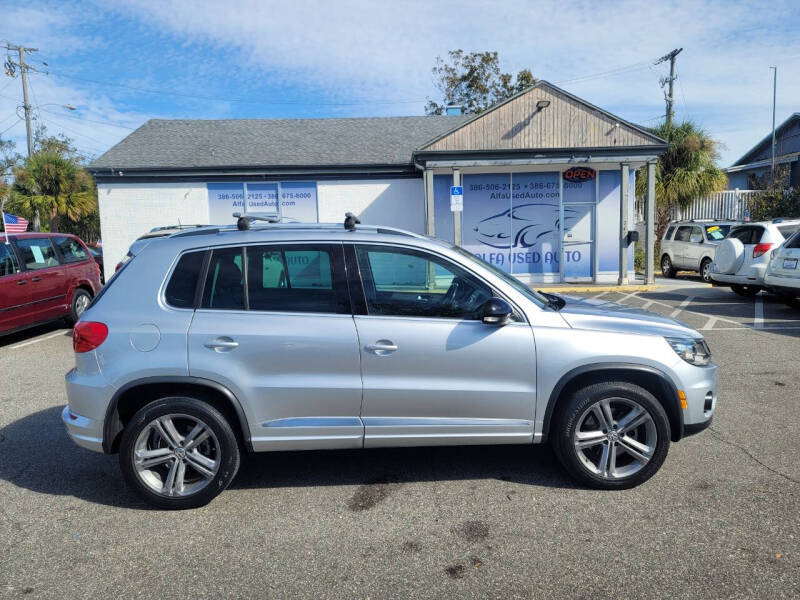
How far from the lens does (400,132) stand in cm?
1995

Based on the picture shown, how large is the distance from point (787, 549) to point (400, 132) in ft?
59.6

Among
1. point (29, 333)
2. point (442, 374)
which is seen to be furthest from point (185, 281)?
point (29, 333)

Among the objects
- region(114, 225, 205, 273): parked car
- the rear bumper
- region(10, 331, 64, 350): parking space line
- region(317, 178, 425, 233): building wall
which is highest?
region(317, 178, 425, 233): building wall

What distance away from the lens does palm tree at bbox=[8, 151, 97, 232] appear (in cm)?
2186

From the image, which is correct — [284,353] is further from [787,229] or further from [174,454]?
[787,229]

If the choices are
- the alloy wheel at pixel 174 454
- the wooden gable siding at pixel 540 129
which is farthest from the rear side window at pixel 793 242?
the alloy wheel at pixel 174 454

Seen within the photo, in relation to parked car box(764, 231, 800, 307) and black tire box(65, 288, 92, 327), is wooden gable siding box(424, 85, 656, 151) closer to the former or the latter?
parked car box(764, 231, 800, 307)

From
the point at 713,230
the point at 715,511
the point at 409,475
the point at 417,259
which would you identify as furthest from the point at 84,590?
the point at 713,230

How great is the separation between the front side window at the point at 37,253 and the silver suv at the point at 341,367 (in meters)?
6.86

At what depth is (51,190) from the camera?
2219 centimetres

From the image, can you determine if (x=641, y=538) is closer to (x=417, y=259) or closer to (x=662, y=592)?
(x=662, y=592)

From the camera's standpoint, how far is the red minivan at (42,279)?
9.14m

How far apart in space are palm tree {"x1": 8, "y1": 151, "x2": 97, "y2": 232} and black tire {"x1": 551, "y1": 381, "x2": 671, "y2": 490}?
22.3 metres

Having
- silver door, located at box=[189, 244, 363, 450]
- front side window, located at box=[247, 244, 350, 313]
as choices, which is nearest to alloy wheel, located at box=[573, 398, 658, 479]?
silver door, located at box=[189, 244, 363, 450]
